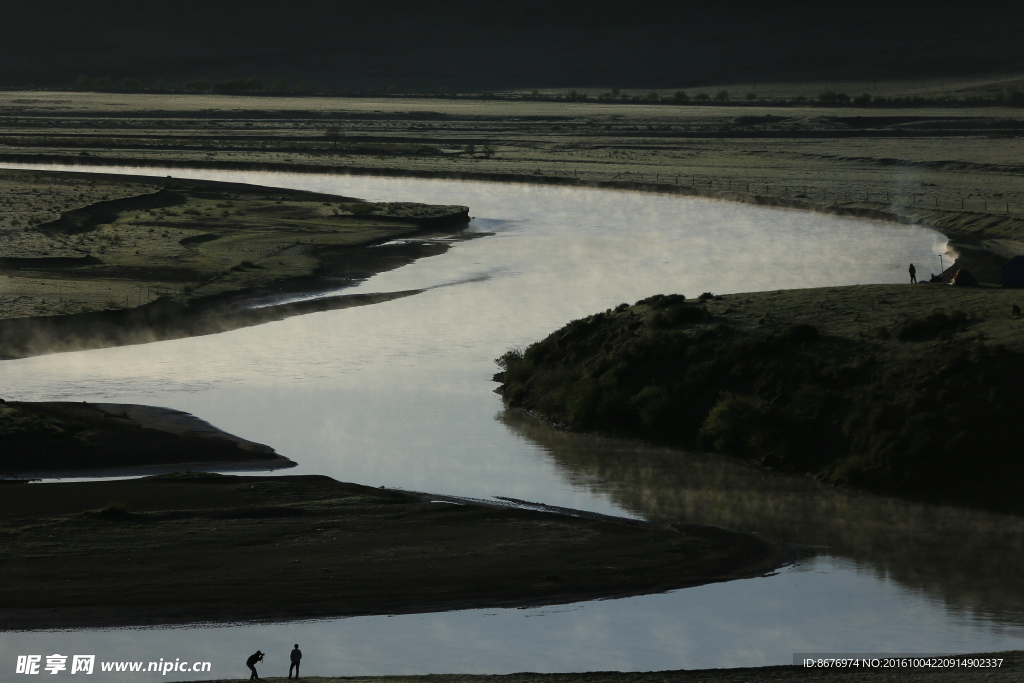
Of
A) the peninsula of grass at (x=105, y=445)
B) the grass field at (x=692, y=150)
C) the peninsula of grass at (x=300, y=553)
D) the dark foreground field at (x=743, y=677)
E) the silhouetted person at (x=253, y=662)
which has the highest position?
the grass field at (x=692, y=150)

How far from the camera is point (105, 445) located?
32469mm

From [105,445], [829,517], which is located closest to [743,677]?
[829,517]

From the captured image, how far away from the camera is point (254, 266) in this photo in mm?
63500

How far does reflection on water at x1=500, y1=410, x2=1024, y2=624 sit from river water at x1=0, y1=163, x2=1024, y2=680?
0.06 meters

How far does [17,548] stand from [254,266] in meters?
39.5

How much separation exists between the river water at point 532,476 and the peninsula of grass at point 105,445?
1.40 m

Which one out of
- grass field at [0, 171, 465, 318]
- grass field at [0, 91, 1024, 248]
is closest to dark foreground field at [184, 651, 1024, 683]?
grass field at [0, 171, 465, 318]

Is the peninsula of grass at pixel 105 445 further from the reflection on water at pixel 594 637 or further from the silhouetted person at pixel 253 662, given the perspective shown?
the silhouetted person at pixel 253 662

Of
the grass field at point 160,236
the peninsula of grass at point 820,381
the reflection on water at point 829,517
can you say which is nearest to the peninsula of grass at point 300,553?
the reflection on water at point 829,517

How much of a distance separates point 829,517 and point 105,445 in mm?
15962

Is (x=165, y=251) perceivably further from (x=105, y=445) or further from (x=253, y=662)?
(x=253, y=662)

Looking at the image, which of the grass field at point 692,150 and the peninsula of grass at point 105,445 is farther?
the grass field at point 692,150

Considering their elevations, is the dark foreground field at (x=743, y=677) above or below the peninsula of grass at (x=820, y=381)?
below

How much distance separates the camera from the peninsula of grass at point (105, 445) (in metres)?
31.2
